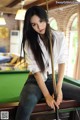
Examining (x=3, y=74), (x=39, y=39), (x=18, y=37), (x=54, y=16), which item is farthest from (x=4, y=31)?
Answer: (x=39, y=39)

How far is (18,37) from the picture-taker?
33.8 ft

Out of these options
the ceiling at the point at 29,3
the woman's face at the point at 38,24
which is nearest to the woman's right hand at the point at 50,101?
the woman's face at the point at 38,24

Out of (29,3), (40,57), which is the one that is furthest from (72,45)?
(40,57)

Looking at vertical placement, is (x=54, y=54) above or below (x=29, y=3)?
below

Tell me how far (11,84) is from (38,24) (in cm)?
107

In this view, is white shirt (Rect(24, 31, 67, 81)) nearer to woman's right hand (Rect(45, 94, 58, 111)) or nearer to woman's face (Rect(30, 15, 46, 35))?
woman's face (Rect(30, 15, 46, 35))

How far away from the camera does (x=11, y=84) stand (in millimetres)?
2611

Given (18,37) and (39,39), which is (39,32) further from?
(18,37)

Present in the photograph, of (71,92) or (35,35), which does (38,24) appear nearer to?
(35,35)

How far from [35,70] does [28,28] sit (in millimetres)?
384

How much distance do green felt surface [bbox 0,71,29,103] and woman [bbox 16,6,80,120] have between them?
15.7 inches

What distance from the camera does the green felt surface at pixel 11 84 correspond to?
2225mm

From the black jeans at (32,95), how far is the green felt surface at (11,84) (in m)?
0.37

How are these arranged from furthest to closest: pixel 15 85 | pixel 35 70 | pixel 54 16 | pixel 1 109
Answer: pixel 54 16 → pixel 15 85 → pixel 35 70 → pixel 1 109
